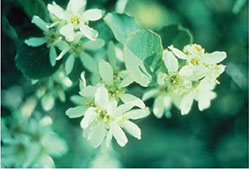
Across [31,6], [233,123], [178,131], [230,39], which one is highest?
[230,39]

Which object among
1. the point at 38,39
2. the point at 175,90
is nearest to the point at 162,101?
the point at 175,90

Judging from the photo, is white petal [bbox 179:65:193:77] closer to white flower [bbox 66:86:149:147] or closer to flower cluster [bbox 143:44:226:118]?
flower cluster [bbox 143:44:226:118]

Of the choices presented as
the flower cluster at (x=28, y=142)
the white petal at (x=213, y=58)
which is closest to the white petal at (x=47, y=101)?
the flower cluster at (x=28, y=142)

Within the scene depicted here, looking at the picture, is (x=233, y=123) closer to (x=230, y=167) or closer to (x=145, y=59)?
(x=230, y=167)

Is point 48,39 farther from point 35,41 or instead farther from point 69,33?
point 69,33

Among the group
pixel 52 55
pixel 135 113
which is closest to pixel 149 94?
pixel 135 113

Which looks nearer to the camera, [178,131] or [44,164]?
[44,164]

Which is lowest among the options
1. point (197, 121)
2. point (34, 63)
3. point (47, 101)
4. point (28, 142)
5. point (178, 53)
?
point (28, 142)
